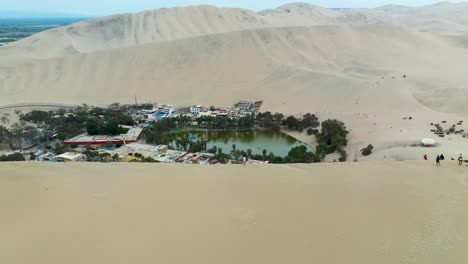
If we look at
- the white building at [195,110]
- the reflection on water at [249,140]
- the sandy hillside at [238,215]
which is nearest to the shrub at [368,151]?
the reflection on water at [249,140]

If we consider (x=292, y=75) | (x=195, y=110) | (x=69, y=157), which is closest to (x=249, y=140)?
(x=195, y=110)

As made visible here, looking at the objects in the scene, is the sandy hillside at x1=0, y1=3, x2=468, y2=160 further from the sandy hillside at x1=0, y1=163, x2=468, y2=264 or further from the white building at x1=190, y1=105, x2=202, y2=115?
the sandy hillside at x1=0, y1=163, x2=468, y2=264

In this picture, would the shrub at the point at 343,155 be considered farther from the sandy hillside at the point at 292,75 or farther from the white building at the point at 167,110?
the white building at the point at 167,110

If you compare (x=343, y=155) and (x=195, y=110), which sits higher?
(x=195, y=110)

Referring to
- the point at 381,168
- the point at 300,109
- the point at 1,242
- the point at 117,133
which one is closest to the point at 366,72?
the point at 300,109

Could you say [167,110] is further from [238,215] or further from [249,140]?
[238,215]

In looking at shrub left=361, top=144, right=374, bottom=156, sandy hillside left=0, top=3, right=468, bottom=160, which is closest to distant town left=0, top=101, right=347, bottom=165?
shrub left=361, top=144, right=374, bottom=156
